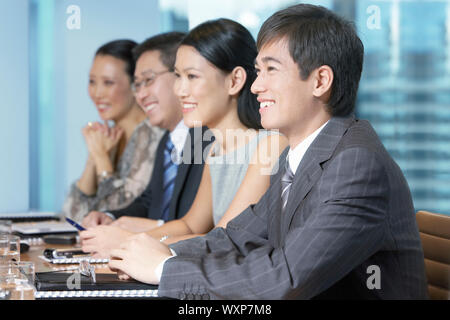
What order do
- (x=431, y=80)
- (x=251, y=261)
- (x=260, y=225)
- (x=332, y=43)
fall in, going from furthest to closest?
(x=431, y=80) → (x=260, y=225) → (x=332, y=43) → (x=251, y=261)

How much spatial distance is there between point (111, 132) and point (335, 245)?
2.65 meters

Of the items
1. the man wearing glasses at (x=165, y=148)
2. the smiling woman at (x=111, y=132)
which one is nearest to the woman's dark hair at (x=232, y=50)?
the man wearing glasses at (x=165, y=148)

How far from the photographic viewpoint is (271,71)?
173 cm

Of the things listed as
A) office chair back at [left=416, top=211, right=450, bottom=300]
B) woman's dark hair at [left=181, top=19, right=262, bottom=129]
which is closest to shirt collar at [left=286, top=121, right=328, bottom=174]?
office chair back at [left=416, top=211, right=450, bottom=300]

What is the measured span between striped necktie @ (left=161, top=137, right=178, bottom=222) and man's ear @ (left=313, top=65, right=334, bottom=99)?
4.96 feet

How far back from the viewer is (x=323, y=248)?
4.45 ft

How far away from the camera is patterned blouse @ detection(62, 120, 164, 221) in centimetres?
339

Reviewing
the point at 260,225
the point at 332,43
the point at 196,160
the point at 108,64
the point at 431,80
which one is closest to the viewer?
the point at 332,43

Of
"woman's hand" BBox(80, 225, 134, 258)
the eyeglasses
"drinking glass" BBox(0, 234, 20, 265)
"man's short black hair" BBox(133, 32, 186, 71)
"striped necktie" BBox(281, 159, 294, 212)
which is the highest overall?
"man's short black hair" BBox(133, 32, 186, 71)

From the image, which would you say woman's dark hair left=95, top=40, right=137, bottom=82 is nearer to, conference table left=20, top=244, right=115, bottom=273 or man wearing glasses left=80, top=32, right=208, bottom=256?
man wearing glasses left=80, top=32, right=208, bottom=256

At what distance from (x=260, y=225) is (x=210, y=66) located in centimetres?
85

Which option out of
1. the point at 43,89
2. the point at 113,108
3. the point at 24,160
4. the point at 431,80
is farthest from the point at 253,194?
the point at 431,80

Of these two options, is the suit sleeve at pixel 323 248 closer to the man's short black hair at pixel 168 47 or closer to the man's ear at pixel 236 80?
the man's ear at pixel 236 80
